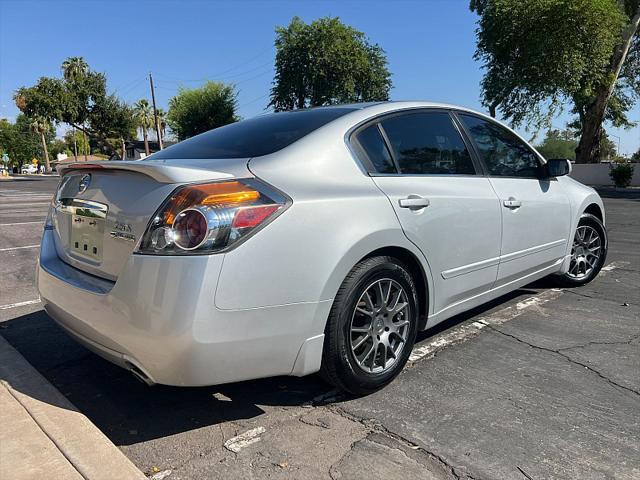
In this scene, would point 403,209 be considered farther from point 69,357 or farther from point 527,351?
point 69,357

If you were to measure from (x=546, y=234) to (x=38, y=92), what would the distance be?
145 ft

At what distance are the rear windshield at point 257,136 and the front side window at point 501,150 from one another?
114cm

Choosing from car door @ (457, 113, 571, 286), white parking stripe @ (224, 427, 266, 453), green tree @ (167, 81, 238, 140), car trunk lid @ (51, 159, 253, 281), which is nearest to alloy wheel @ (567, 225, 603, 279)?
car door @ (457, 113, 571, 286)

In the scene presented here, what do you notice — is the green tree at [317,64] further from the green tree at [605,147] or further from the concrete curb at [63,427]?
the concrete curb at [63,427]

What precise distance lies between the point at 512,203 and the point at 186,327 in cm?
258

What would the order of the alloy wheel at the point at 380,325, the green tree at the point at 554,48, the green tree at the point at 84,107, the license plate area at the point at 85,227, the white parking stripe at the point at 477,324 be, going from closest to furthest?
the license plate area at the point at 85,227
the alloy wheel at the point at 380,325
the white parking stripe at the point at 477,324
the green tree at the point at 554,48
the green tree at the point at 84,107

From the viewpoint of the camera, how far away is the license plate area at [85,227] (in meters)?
2.60

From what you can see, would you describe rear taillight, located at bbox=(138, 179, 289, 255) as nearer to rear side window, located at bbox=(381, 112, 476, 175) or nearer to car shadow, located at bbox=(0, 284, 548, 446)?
car shadow, located at bbox=(0, 284, 548, 446)

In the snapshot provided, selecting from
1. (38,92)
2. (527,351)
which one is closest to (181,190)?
(527,351)

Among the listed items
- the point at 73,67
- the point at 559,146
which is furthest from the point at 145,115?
the point at 559,146

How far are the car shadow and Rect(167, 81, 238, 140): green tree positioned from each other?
140 ft

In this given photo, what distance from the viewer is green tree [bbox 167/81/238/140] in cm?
4494

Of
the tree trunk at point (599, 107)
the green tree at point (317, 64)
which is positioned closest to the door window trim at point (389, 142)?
the tree trunk at point (599, 107)

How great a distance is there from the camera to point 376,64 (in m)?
38.7
